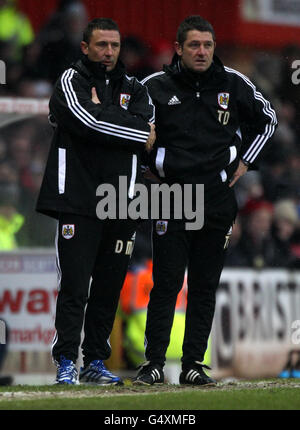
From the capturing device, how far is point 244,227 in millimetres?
10547

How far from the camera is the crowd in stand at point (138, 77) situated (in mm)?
9289

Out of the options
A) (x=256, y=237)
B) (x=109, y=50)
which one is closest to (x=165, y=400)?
(x=109, y=50)

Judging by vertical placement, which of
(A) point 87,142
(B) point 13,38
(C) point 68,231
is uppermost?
(B) point 13,38

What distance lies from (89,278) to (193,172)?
0.86 meters

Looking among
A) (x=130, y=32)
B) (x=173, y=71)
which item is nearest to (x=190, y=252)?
(x=173, y=71)

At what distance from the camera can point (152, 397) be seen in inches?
218

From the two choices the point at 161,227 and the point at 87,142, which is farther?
the point at 161,227

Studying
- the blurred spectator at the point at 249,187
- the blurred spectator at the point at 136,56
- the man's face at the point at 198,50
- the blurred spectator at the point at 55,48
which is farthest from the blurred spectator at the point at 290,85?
the man's face at the point at 198,50

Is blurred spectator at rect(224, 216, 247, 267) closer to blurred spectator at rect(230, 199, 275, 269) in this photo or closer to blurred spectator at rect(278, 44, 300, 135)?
blurred spectator at rect(230, 199, 275, 269)

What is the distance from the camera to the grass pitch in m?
5.23

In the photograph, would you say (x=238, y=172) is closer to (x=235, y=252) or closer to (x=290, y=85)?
(x=235, y=252)

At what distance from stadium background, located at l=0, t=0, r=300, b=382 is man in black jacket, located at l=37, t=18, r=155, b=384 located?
2.96m
